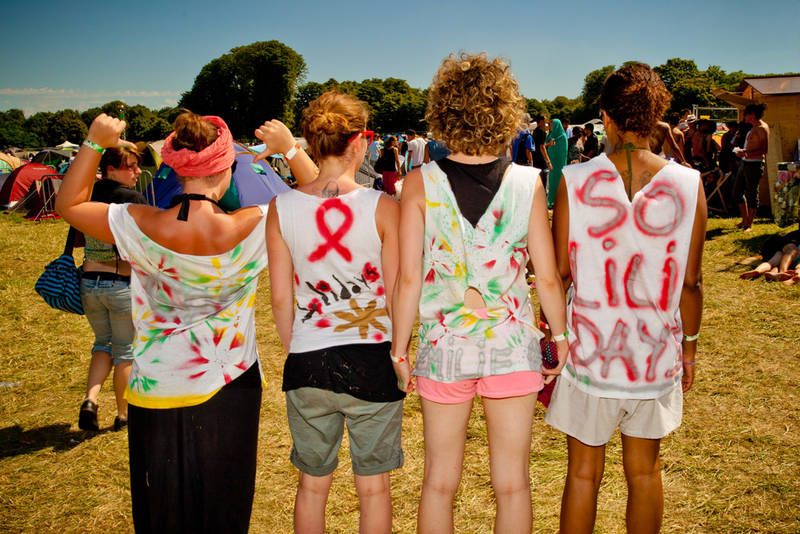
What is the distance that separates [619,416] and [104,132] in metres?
2.29

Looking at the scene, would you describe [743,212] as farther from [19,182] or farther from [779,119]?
[19,182]

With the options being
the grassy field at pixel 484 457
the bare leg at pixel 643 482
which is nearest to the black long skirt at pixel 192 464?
the grassy field at pixel 484 457

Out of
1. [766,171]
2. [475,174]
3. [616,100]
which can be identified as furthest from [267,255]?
[766,171]

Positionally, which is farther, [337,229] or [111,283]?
[111,283]

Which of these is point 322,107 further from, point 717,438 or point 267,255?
point 717,438

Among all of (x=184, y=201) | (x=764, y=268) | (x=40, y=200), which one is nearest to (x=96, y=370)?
(x=184, y=201)

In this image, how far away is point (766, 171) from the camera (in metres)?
10.9

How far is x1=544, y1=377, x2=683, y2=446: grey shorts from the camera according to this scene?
6.77ft

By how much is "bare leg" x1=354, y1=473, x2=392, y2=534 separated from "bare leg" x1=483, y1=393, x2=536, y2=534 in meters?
0.46

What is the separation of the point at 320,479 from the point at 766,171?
12.2 metres

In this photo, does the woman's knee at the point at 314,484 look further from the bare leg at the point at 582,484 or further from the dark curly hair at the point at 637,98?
the dark curly hair at the point at 637,98

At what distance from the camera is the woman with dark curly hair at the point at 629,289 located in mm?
1979

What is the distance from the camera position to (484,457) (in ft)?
11.3

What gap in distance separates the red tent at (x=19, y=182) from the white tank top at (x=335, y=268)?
59.5 feet
